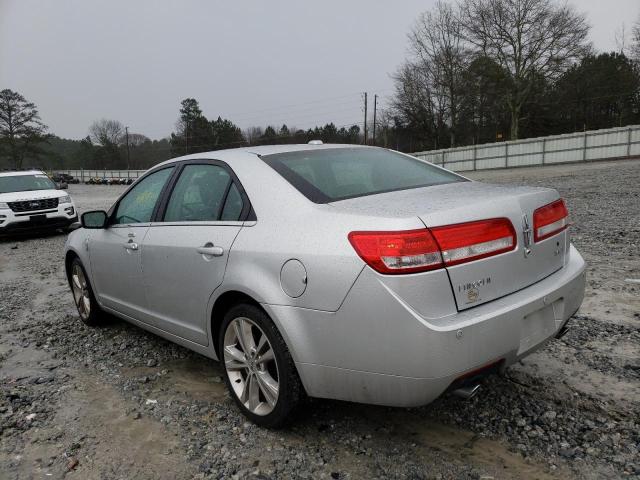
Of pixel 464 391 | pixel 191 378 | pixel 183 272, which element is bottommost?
pixel 191 378

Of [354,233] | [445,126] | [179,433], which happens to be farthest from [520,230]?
[445,126]

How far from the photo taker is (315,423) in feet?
9.37

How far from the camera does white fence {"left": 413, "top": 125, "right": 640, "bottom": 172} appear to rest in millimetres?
28297

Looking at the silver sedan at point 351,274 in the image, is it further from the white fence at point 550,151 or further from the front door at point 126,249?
Answer: the white fence at point 550,151

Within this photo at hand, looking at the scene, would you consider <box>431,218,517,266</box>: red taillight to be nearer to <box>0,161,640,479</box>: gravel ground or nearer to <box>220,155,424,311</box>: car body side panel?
<box>220,155,424,311</box>: car body side panel

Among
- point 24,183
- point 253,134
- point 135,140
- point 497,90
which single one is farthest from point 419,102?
point 135,140

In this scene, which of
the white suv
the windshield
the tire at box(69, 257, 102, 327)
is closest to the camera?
the tire at box(69, 257, 102, 327)

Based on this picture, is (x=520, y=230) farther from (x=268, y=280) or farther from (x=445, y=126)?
(x=445, y=126)

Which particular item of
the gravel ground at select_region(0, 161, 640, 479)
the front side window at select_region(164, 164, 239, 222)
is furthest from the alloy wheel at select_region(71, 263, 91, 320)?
the front side window at select_region(164, 164, 239, 222)

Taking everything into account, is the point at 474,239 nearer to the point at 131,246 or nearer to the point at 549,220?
the point at 549,220

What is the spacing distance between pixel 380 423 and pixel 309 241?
119cm

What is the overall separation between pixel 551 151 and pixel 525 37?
12.7 metres

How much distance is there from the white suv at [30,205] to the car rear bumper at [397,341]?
1150 centimetres

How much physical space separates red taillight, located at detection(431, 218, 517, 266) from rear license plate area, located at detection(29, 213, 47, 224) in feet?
39.8
